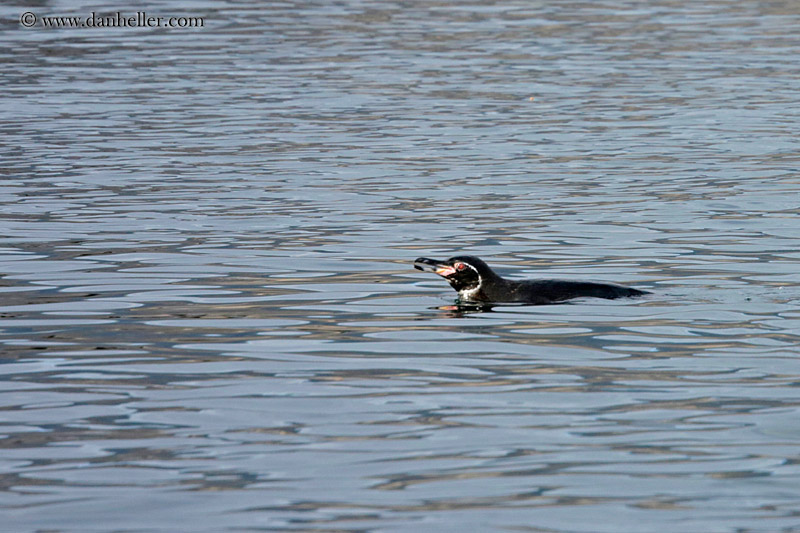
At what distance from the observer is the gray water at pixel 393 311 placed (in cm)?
794

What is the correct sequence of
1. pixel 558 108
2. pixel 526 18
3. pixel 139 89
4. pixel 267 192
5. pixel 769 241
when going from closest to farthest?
1. pixel 769 241
2. pixel 267 192
3. pixel 558 108
4. pixel 139 89
5. pixel 526 18

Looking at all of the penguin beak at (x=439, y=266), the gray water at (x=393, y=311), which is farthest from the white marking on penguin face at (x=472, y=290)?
the gray water at (x=393, y=311)

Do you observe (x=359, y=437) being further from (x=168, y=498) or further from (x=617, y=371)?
(x=617, y=371)

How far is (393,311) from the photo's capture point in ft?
42.2

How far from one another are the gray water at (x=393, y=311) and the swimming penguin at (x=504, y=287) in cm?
16

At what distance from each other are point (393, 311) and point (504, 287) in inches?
38.0

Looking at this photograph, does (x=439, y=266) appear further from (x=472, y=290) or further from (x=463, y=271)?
(x=472, y=290)

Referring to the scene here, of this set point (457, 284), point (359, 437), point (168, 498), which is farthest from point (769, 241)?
point (168, 498)

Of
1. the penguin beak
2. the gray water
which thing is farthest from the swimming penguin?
the gray water

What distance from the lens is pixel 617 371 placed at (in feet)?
34.2

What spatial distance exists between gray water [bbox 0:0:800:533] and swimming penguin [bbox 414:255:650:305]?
164 millimetres

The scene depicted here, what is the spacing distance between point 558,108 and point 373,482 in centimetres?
2153

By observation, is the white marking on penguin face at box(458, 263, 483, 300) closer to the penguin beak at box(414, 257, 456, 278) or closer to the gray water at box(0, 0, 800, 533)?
the penguin beak at box(414, 257, 456, 278)

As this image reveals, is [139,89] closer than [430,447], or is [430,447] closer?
[430,447]
